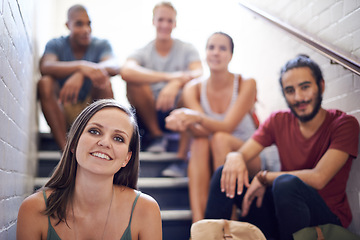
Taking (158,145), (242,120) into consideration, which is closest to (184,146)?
(158,145)

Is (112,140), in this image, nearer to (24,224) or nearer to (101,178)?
(101,178)

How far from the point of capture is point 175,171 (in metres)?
2.54

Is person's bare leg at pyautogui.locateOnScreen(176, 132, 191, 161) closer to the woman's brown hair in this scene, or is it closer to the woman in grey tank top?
the woman in grey tank top

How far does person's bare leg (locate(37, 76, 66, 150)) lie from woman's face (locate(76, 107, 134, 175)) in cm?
118

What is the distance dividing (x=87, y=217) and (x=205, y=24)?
11.3ft

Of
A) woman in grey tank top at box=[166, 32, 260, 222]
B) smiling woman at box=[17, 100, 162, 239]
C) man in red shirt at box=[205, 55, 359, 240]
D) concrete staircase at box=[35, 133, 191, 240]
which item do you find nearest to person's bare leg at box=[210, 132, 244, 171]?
woman in grey tank top at box=[166, 32, 260, 222]

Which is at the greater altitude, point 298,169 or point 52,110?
point 52,110

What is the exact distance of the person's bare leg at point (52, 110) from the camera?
2559 millimetres

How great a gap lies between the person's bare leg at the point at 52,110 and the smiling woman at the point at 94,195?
113 centimetres

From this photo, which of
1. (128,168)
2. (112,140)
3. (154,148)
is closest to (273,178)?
(128,168)

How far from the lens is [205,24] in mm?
4508

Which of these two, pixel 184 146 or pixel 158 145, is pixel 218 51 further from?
pixel 158 145

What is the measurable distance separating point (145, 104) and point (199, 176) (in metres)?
0.90

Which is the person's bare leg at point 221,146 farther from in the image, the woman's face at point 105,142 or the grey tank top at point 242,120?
the woman's face at point 105,142
